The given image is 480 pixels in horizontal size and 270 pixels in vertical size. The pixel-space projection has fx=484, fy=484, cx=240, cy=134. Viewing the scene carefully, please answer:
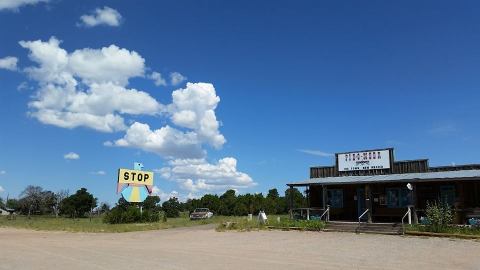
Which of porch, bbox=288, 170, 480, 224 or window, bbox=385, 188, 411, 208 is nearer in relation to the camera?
porch, bbox=288, 170, 480, 224

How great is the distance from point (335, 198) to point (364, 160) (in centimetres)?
303

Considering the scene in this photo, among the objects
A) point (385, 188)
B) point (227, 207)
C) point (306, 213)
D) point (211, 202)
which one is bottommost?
point (306, 213)

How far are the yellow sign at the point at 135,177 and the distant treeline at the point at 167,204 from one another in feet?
7.65

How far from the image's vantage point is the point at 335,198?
30812mm

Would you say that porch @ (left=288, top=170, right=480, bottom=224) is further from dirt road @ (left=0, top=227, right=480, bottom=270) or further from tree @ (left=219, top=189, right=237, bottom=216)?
tree @ (left=219, top=189, right=237, bottom=216)

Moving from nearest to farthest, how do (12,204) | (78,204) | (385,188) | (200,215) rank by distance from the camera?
(385,188) < (200,215) < (78,204) < (12,204)

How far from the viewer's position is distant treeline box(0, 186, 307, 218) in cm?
6134

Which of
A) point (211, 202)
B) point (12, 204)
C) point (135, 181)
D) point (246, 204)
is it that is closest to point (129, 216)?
point (135, 181)

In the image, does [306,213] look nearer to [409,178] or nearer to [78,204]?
[409,178]

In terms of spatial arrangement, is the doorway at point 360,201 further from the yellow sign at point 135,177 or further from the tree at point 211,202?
the tree at point 211,202

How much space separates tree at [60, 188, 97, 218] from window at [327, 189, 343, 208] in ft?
180

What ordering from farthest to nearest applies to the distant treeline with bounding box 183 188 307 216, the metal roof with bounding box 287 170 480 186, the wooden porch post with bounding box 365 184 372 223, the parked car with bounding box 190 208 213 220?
1. the distant treeline with bounding box 183 188 307 216
2. the parked car with bounding box 190 208 213 220
3. the wooden porch post with bounding box 365 184 372 223
4. the metal roof with bounding box 287 170 480 186

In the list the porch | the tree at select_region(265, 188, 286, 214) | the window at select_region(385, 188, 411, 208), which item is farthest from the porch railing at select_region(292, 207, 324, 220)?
the tree at select_region(265, 188, 286, 214)

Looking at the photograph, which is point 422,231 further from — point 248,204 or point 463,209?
point 248,204
